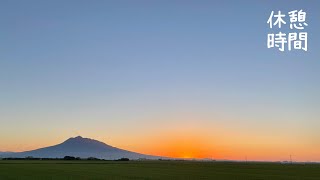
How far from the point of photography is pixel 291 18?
117 ft

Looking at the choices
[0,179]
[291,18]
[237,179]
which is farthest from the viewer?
[237,179]

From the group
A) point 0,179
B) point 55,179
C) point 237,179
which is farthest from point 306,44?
point 0,179

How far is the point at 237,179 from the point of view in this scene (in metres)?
52.9

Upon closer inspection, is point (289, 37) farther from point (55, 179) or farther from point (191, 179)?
point (55, 179)

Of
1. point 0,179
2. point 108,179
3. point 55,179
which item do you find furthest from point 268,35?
point 0,179

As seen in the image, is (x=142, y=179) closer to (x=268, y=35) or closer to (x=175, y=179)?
(x=175, y=179)

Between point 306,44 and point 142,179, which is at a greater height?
point 306,44

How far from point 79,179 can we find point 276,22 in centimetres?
2867

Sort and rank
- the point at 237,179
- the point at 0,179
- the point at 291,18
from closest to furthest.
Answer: the point at 291,18
the point at 0,179
the point at 237,179

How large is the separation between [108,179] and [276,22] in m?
26.9

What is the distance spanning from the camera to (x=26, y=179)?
166 feet

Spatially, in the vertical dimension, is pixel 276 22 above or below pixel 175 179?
above

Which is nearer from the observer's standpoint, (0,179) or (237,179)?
(0,179)

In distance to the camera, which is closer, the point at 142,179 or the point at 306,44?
the point at 306,44
